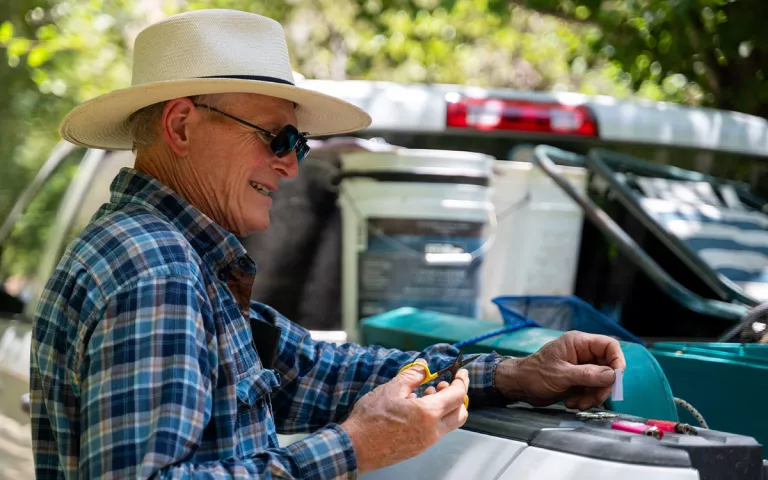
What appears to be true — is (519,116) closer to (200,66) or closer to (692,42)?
(200,66)

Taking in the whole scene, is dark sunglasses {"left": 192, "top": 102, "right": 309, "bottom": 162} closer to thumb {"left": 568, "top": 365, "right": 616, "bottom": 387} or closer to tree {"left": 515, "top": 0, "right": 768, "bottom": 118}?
thumb {"left": 568, "top": 365, "right": 616, "bottom": 387}

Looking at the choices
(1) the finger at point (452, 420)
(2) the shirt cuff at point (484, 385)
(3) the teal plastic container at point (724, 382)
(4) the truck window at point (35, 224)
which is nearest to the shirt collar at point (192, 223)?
(1) the finger at point (452, 420)

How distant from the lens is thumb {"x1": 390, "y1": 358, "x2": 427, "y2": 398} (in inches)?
65.3

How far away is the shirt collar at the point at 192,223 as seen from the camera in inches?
69.2

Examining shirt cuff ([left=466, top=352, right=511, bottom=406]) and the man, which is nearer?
the man

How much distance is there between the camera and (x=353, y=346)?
7.68 feet

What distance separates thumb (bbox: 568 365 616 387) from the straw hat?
30.8 inches

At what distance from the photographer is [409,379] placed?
1691 millimetres

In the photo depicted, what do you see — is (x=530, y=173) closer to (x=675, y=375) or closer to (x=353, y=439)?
(x=675, y=375)

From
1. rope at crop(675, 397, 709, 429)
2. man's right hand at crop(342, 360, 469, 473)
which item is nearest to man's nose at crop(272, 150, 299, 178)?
man's right hand at crop(342, 360, 469, 473)

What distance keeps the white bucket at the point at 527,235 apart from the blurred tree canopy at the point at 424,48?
197 cm

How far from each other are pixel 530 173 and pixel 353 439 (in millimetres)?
1710

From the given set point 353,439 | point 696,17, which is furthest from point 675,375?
point 696,17

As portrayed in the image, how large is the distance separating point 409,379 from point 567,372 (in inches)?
18.0
